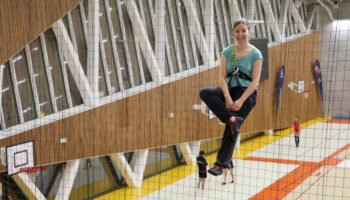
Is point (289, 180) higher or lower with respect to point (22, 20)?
lower

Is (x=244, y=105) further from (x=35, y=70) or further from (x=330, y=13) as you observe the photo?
(x=330, y=13)

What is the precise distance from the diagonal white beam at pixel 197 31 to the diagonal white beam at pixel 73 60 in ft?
11.1

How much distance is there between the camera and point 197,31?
33.8 feet

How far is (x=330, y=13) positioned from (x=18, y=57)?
1495 cm

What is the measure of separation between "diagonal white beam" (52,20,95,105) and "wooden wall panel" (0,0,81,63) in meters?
0.39

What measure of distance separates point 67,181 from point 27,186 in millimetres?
995

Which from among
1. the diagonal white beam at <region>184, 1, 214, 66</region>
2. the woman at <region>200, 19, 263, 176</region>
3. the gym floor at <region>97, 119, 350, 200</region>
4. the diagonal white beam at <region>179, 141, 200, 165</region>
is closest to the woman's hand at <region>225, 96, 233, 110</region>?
the woman at <region>200, 19, 263, 176</region>

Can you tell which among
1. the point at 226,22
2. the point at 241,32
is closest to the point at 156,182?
the point at 226,22

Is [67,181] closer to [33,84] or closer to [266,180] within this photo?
[33,84]

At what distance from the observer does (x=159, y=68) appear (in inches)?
378

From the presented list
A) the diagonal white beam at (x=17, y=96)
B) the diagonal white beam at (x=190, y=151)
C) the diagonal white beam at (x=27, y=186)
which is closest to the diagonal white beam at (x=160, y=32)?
the diagonal white beam at (x=190, y=151)

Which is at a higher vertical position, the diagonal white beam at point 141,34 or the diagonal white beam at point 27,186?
the diagonal white beam at point 141,34

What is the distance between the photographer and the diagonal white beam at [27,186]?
24.6 feet

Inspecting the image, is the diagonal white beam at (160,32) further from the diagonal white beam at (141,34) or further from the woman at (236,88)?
the woman at (236,88)
